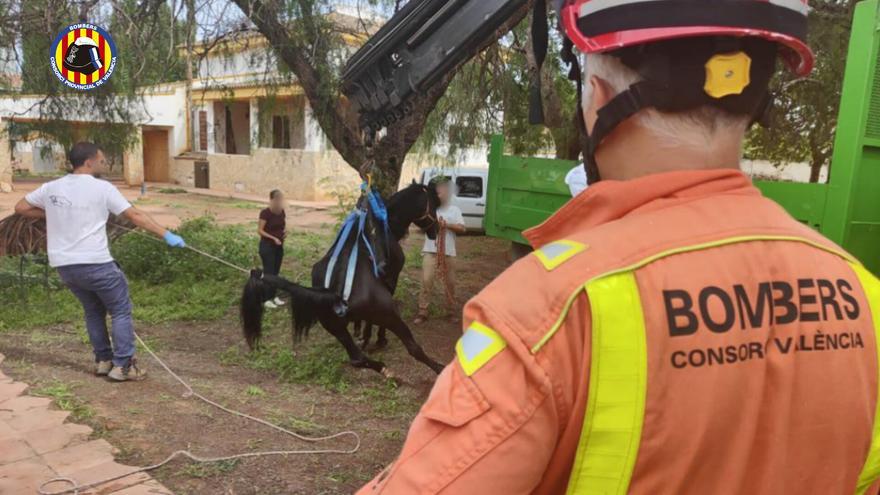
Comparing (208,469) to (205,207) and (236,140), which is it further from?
(236,140)

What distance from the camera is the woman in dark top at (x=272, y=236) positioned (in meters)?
7.20

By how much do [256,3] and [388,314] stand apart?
128 inches

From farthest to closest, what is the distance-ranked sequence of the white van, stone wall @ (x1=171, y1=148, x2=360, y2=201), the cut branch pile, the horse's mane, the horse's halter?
1. stone wall @ (x1=171, y1=148, x2=360, y2=201)
2. the white van
3. the cut branch pile
4. the horse's halter
5. the horse's mane

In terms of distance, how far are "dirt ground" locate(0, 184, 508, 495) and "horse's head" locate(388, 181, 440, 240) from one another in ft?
4.13

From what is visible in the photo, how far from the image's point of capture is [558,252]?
2.48 feet

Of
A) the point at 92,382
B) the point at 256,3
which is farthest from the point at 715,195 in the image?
the point at 256,3

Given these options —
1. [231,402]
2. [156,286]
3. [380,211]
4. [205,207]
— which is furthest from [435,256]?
[205,207]

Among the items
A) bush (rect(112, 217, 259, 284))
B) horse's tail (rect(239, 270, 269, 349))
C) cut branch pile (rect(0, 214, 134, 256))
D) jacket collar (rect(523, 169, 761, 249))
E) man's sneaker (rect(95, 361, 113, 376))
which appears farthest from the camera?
bush (rect(112, 217, 259, 284))

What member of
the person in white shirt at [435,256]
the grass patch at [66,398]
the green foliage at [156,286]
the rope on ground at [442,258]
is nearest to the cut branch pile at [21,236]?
the green foliage at [156,286]

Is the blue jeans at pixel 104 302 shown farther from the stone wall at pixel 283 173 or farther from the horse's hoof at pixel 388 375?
the stone wall at pixel 283 173

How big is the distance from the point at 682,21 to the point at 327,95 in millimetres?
5617

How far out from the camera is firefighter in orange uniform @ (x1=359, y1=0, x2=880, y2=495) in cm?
69

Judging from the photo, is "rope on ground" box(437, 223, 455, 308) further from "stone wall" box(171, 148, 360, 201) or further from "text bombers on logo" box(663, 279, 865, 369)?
"stone wall" box(171, 148, 360, 201)

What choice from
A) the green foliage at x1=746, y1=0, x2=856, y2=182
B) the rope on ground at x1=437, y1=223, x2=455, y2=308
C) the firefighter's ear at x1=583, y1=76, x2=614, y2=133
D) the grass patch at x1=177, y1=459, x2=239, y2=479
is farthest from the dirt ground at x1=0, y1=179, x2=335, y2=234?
the firefighter's ear at x1=583, y1=76, x2=614, y2=133
